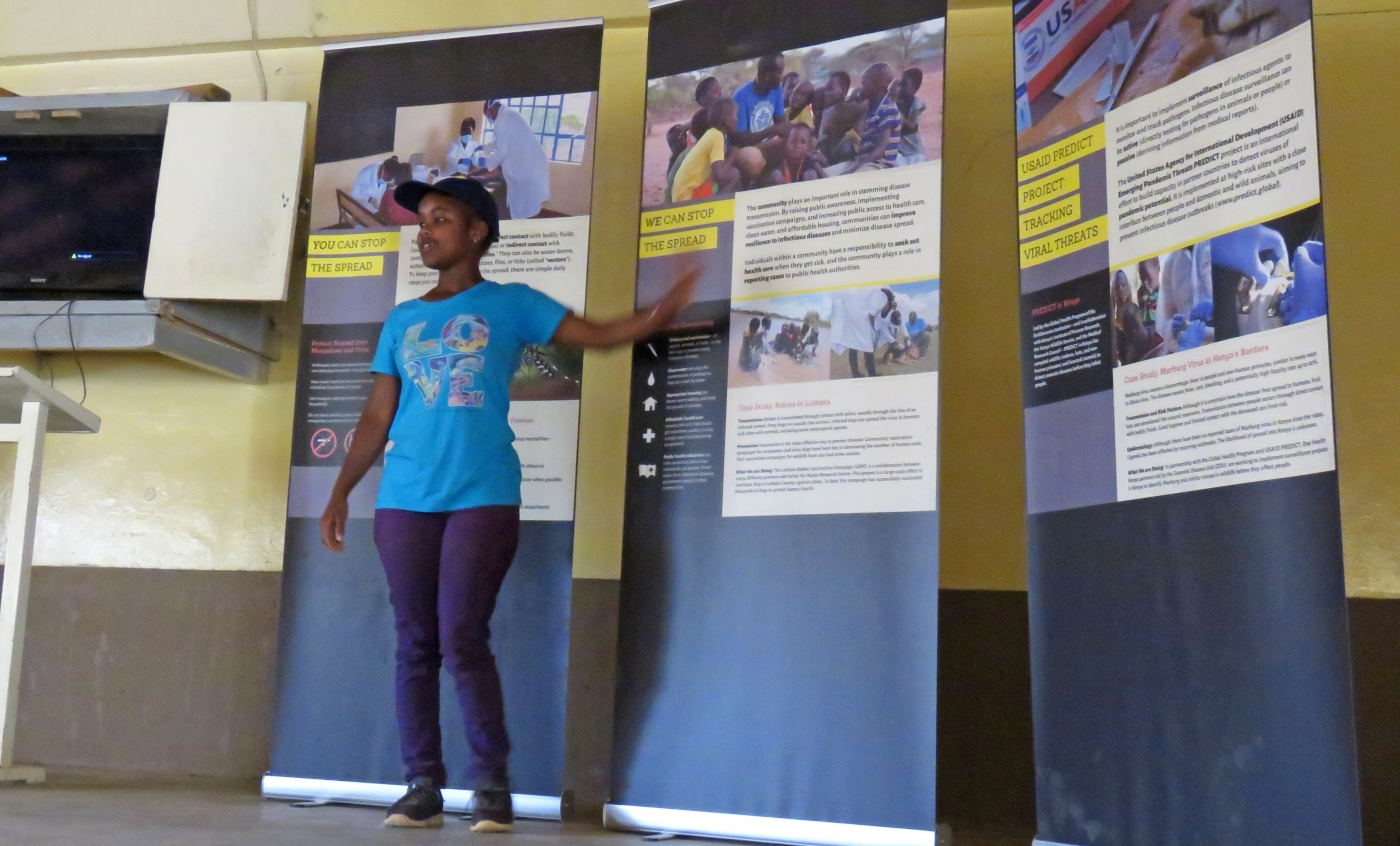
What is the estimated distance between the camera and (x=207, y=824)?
293cm

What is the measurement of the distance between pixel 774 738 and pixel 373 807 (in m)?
1.29

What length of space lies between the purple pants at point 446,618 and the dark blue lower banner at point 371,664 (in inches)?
18.6

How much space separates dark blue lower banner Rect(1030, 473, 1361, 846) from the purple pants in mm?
1318

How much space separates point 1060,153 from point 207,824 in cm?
266

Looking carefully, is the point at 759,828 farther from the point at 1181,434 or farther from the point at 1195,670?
the point at 1181,434

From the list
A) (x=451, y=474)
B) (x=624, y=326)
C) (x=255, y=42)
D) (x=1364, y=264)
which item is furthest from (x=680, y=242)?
(x=255, y=42)

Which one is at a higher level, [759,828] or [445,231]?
[445,231]

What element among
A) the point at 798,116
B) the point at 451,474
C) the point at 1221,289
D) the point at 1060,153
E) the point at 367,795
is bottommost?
the point at 367,795

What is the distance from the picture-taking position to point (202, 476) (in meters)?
4.70

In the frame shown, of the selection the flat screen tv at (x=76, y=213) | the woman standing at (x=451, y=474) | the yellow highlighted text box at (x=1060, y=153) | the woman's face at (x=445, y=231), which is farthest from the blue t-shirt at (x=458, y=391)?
the flat screen tv at (x=76, y=213)

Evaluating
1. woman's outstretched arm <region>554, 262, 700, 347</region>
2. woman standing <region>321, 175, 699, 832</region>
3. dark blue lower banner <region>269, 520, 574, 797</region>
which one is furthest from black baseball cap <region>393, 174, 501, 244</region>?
dark blue lower banner <region>269, 520, 574, 797</region>

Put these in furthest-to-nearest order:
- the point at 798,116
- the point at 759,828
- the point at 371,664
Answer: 1. the point at 371,664
2. the point at 798,116
3. the point at 759,828

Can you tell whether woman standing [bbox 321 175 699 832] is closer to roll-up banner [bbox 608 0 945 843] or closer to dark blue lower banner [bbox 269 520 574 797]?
roll-up banner [bbox 608 0 945 843]

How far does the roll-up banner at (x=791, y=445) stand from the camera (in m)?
2.96
